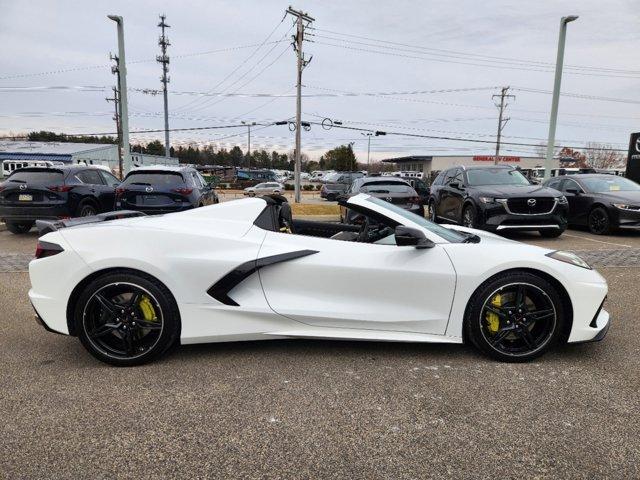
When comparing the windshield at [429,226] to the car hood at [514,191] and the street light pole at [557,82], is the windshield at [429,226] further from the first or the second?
the street light pole at [557,82]

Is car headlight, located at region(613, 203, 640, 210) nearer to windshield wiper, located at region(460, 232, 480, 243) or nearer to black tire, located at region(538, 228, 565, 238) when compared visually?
black tire, located at region(538, 228, 565, 238)

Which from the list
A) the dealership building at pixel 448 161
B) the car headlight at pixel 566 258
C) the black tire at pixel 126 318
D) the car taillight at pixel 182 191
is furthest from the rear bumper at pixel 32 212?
the dealership building at pixel 448 161

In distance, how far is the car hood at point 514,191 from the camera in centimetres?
903

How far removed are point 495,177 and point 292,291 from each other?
828 cm

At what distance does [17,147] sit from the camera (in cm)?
6103

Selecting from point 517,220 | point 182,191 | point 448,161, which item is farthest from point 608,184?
point 448,161

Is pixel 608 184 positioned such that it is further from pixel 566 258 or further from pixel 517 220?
pixel 566 258

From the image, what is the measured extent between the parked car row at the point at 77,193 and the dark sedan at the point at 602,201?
8702 mm

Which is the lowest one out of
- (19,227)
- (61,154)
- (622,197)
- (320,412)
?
(19,227)

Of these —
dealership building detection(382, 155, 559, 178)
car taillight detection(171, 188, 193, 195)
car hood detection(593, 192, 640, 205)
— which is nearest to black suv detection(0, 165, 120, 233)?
car taillight detection(171, 188, 193, 195)

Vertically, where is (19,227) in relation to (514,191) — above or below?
below

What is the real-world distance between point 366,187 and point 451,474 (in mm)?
8734

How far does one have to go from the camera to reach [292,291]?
124 inches

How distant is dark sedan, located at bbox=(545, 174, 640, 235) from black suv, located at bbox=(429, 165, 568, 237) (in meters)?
1.33
